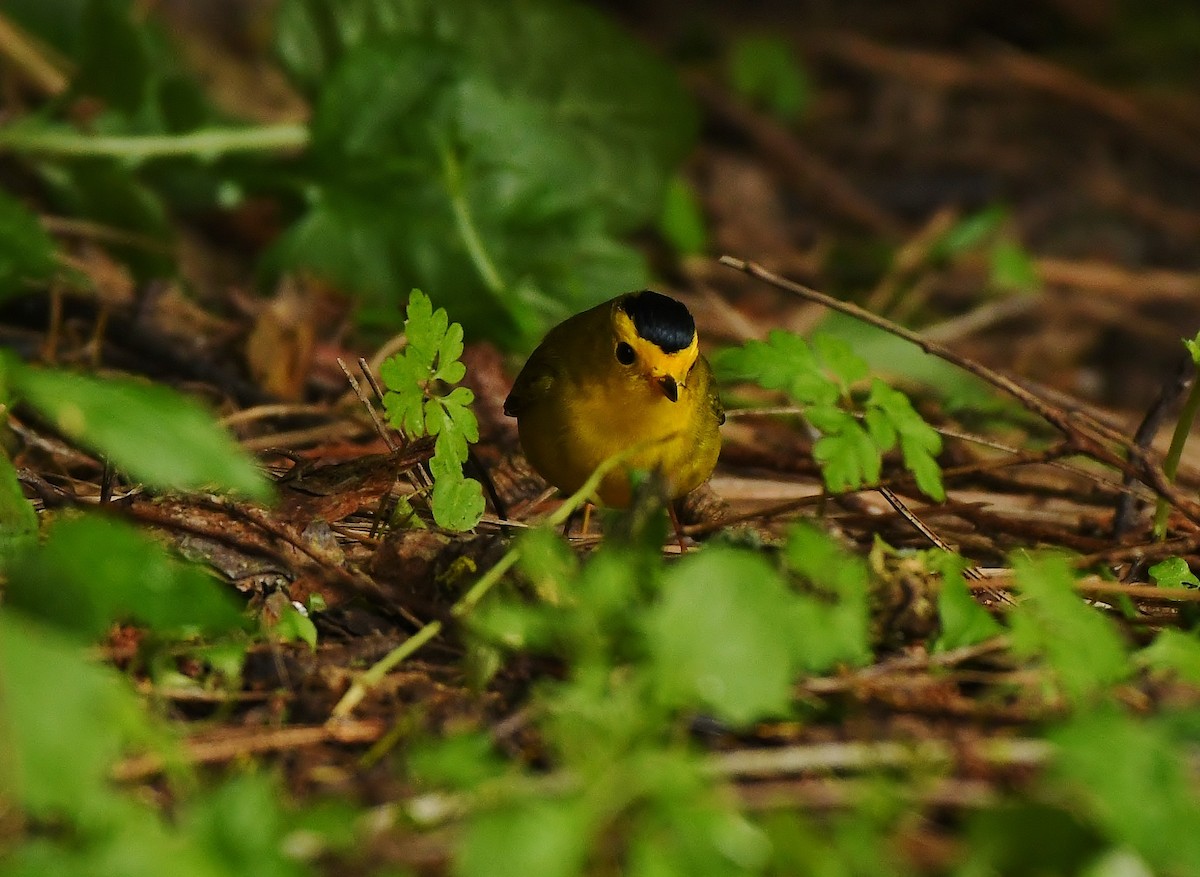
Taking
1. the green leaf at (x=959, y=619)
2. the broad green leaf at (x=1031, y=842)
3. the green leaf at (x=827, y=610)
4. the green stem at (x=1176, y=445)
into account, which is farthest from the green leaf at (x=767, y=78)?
the broad green leaf at (x=1031, y=842)

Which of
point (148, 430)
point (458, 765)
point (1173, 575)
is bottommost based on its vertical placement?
point (1173, 575)

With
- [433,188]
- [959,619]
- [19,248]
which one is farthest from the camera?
[433,188]

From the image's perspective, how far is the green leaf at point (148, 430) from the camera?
1.66 m

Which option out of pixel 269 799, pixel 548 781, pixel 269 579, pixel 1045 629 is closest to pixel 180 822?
pixel 269 799

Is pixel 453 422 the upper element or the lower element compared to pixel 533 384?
upper

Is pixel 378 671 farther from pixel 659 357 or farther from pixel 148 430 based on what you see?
pixel 659 357

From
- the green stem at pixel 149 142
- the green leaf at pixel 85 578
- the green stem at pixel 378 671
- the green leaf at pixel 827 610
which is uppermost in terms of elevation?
the green leaf at pixel 85 578

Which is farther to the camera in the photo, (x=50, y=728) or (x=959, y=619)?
(x=959, y=619)

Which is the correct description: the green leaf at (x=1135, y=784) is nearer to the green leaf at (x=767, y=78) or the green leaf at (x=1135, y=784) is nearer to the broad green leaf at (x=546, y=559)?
the broad green leaf at (x=546, y=559)

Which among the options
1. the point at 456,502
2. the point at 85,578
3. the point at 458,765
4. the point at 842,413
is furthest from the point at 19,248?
the point at 458,765

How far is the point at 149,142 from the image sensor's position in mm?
4547

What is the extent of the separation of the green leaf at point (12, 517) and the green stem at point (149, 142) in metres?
2.47

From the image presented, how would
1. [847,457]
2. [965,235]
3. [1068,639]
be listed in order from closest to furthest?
1. [1068,639]
2. [847,457]
3. [965,235]

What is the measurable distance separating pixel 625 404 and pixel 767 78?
14.3 feet
